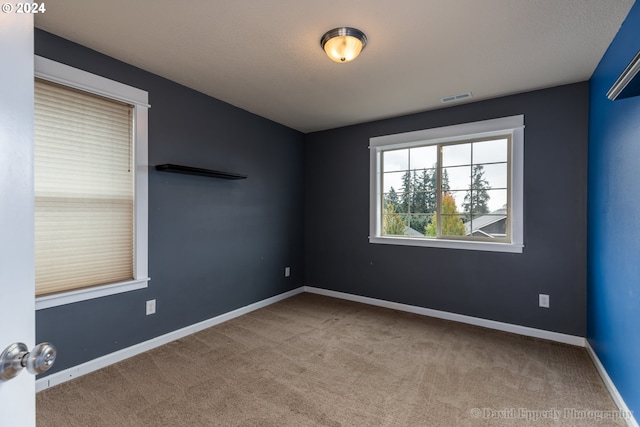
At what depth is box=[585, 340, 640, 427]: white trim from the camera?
1720 millimetres

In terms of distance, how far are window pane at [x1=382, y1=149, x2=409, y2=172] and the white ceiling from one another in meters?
0.88

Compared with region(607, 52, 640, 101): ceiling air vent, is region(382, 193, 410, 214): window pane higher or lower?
lower

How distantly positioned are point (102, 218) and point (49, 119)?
0.77 meters

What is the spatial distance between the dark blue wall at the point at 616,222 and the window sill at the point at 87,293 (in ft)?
11.3

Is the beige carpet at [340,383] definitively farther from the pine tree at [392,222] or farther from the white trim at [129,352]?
the pine tree at [392,222]

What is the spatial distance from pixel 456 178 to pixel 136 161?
3.27 meters

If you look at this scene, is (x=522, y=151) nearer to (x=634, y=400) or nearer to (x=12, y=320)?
(x=634, y=400)

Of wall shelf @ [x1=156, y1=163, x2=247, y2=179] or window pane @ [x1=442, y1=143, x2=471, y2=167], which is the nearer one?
wall shelf @ [x1=156, y1=163, x2=247, y2=179]

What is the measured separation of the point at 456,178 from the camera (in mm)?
3475

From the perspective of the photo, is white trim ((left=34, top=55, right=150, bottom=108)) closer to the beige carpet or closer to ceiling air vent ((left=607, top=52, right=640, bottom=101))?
the beige carpet

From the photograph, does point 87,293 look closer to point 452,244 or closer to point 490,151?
point 452,244


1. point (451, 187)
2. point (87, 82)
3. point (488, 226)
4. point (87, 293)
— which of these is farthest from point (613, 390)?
point (87, 82)

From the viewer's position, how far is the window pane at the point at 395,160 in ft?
12.6

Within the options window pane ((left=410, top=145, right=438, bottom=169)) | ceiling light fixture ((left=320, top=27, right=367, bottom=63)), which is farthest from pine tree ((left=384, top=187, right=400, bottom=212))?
ceiling light fixture ((left=320, top=27, right=367, bottom=63))
